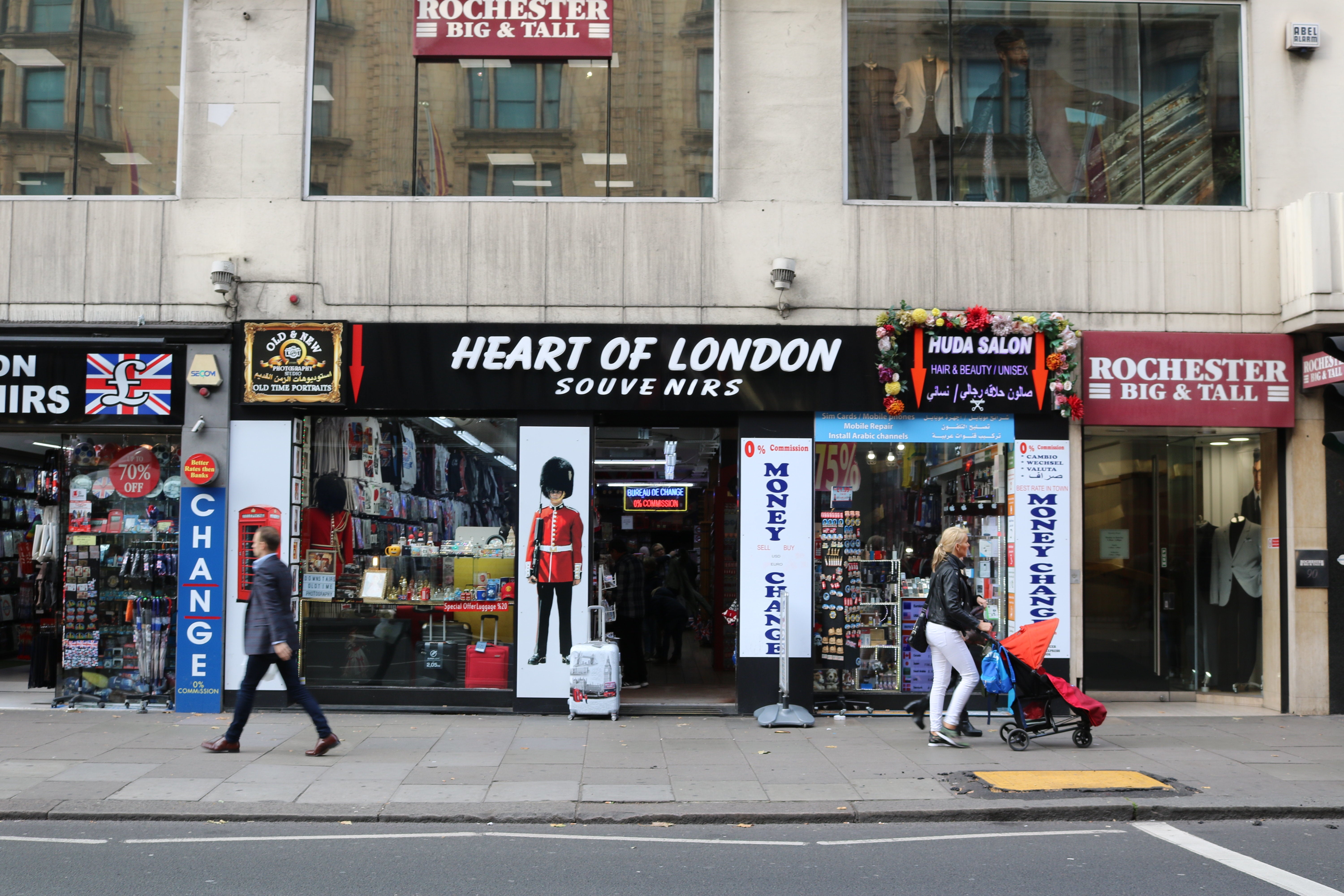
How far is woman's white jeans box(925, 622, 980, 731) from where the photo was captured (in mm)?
10141

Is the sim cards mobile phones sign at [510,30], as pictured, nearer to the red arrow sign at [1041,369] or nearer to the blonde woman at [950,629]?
the red arrow sign at [1041,369]

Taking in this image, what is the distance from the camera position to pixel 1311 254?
11.4m

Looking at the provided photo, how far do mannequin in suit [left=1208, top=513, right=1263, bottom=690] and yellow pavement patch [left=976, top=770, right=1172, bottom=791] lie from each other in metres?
4.73

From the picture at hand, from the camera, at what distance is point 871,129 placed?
40.1ft

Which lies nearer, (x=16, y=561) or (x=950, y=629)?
(x=950, y=629)

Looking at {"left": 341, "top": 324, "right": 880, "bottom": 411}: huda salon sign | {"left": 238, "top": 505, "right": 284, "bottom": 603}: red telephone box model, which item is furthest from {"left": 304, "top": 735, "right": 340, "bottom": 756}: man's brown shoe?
{"left": 341, "top": 324, "right": 880, "bottom": 411}: huda salon sign

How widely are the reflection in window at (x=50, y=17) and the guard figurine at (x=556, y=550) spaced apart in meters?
7.19

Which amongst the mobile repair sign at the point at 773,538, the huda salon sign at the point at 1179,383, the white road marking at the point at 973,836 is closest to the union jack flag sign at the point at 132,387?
the mobile repair sign at the point at 773,538

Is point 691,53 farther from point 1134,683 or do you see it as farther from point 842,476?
point 1134,683

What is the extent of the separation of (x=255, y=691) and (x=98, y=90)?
708 centimetres

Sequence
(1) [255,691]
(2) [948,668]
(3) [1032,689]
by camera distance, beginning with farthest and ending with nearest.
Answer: (2) [948,668] → (3) [1032,689] → (1) [255,691]

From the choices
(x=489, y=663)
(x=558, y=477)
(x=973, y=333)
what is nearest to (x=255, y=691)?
(x=489, y=663)

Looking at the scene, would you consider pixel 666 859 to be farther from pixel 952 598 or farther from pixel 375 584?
pixel 375 584

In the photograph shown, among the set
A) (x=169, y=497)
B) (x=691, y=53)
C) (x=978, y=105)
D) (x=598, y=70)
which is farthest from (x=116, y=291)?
(x=978, y=105)
